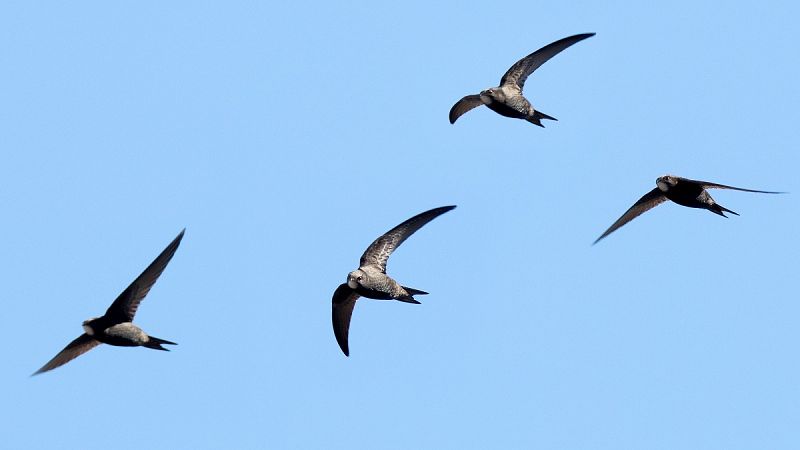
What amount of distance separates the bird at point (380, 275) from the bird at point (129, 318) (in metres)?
3.38

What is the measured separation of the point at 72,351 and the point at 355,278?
5.58m

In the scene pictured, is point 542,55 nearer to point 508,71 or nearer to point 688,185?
point 508,71

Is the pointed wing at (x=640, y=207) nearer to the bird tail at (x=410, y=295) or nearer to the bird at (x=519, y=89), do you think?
the bird at (x=519, y=89)

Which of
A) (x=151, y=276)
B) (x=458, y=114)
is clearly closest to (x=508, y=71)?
(x=458, y=114)

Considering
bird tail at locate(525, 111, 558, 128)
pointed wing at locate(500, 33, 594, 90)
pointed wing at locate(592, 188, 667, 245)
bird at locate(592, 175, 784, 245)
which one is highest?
pointed wing at locate(500, 33, 594, 90)

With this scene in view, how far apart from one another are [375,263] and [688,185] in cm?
629

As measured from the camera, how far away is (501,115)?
28.0 m

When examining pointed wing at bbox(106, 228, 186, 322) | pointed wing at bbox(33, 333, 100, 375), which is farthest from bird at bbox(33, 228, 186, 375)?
pointed wing at bbox(33, 333, 100, 375)

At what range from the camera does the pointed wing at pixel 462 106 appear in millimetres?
30266

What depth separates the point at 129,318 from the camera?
920 inches

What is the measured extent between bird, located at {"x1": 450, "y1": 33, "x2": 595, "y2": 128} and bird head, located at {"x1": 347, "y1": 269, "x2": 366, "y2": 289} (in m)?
5.72

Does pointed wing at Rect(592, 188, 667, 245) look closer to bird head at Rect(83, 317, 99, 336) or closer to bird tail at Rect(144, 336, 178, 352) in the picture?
bird tail at Rect(144, 336, 178, 352)

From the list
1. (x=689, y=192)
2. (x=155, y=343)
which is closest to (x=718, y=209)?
(x=689, y=192)

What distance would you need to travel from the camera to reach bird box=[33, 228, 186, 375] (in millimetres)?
23016
